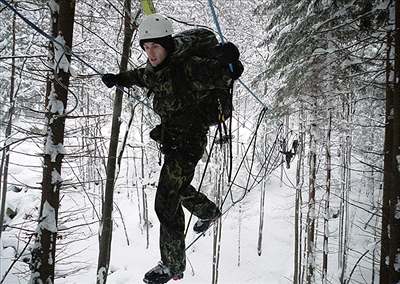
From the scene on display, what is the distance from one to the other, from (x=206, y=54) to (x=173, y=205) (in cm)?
141

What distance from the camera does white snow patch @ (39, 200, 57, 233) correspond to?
12.8ft

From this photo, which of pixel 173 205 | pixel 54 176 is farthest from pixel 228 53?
pixel 54 176

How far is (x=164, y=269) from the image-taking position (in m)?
3.72

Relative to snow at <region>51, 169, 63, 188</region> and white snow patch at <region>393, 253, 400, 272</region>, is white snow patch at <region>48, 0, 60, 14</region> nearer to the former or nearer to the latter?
snow at <region>51, 169, 63, 188</region>

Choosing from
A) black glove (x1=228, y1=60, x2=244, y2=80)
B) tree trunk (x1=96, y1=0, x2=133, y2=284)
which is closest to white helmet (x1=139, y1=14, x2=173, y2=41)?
black glove (x1=228, y1=60, x2=244, y2=80)

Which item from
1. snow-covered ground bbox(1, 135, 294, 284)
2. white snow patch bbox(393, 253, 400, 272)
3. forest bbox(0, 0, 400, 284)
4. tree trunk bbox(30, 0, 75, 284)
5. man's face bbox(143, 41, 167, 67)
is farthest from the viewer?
snow-covered ground bbox(1, 135, 294, 284)

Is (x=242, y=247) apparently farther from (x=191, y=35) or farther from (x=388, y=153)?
(x=191, y=35)

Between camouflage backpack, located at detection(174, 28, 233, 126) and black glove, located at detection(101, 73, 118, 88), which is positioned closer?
camouflage backpack, located at detection(174, 28, 233, 126)

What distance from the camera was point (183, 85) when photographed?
324cm

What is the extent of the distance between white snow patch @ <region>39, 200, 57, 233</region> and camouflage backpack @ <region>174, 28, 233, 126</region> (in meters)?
1.86

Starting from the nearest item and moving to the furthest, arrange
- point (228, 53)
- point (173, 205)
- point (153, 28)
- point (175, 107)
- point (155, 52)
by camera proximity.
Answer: point (228, 53)
point (153, 28)
point (155, 52)
point (175, 107)
point (173, 205)

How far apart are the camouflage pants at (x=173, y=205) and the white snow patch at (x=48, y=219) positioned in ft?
3.69

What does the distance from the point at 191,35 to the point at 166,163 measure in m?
1.17

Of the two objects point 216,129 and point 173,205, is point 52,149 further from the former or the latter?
point 216,129
